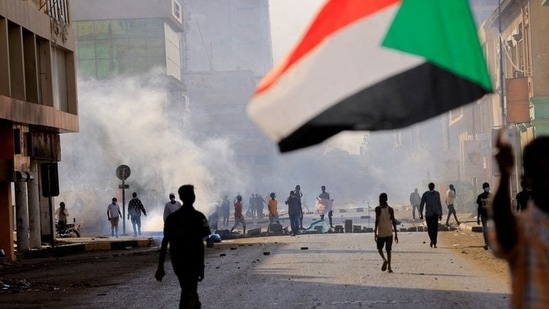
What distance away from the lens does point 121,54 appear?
109m

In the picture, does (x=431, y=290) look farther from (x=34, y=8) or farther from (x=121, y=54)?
(x=121, y=54)

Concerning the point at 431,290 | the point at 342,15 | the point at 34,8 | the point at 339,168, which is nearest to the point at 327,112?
the point at 342,15

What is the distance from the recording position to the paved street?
52.6ft

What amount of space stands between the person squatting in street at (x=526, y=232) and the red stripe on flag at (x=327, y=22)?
1239mm

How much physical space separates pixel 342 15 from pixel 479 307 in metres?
8.70

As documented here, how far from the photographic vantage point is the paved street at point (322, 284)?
16.0 metres

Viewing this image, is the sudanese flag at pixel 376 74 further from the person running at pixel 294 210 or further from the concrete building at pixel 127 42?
the concrete building at pixel 127 42

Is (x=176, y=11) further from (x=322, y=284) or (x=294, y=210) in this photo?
(x=322, y=284)

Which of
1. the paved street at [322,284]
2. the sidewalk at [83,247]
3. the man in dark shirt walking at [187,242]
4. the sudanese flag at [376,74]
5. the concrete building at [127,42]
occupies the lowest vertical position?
the sidewalk at [83,247]

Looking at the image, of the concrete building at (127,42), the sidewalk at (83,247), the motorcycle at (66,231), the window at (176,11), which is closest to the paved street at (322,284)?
the sidewalk at (83,247)

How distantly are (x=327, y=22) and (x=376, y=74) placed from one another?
50cm

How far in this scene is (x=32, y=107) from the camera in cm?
3853

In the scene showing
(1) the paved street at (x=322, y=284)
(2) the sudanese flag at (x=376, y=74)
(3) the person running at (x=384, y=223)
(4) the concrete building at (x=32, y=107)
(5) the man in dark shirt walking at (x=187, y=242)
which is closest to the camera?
(2) the sudanese flag at (x=376, y=74)

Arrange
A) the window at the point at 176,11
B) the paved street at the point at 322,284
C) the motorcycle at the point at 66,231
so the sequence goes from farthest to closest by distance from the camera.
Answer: the window at the point at 176,11 → the motorcycle at the point at 66,231 → the paved street at the point at 322,284
